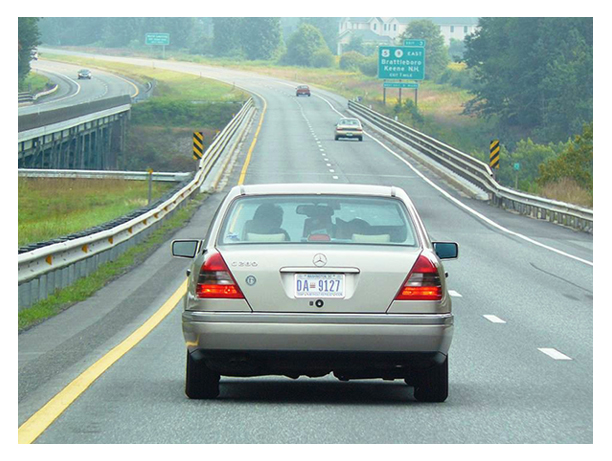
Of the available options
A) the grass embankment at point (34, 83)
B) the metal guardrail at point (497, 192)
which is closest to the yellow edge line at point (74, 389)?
the metal guardrail at point (497, 192)

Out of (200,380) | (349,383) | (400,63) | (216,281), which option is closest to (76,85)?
(400,63)

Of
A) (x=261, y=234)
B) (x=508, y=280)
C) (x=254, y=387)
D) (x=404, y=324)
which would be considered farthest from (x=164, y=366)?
(x=508, y=280)

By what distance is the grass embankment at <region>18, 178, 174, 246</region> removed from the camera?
94.5ft

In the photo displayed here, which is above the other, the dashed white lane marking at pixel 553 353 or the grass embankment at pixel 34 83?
the grass embankment at pixel 34 83

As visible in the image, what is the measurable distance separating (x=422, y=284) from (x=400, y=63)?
3453 inches

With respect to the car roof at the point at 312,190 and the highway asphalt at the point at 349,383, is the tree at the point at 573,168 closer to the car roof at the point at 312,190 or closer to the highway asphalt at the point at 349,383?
the highway asphalt at the point at 349,383

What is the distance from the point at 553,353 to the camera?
11.3 metres

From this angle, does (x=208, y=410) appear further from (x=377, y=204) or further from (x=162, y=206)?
(x=162, y=206)

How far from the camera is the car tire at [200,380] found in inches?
311

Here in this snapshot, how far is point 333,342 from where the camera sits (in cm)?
749

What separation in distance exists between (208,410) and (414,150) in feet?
174

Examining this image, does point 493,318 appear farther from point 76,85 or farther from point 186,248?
point 76,85

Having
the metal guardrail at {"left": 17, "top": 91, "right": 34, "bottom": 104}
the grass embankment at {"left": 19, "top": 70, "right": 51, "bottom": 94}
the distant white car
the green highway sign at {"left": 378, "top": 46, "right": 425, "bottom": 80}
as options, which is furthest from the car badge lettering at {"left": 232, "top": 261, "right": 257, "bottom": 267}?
the grass embankment at {"left": 19, "top": 70, "right": 51, "bottom": 94}

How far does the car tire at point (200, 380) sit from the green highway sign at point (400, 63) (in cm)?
8682
